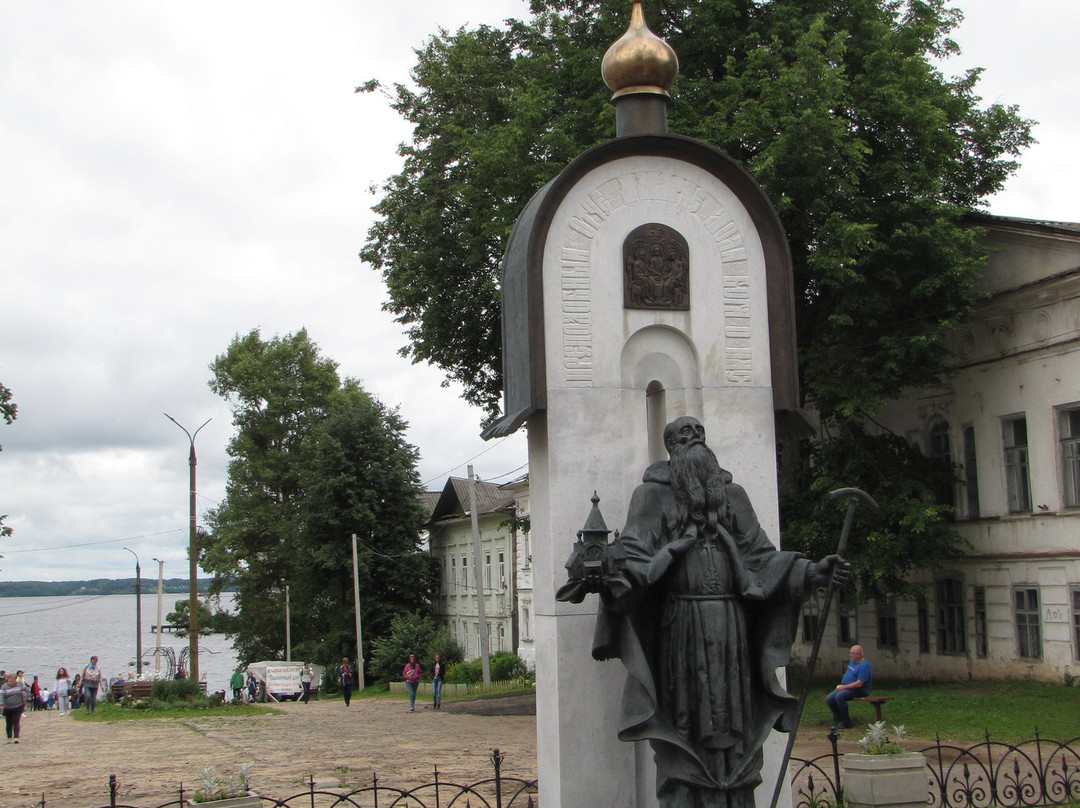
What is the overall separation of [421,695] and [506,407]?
29215 millimetres

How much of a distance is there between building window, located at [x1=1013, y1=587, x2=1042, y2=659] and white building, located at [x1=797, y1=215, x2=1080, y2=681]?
3cm

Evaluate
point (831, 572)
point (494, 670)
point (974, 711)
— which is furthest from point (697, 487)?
point (494, 670)

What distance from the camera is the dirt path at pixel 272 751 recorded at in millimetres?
14594

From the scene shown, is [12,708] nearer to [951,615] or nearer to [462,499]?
[951,615]

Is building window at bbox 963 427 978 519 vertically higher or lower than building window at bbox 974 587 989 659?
higher

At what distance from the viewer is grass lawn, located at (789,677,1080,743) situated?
16.7 metres

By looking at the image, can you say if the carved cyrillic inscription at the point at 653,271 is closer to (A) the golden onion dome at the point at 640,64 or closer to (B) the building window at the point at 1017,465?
(A) the golden onion dome at the point at 640,64

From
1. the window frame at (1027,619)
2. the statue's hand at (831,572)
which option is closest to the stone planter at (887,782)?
the statue's hand at (831,572)

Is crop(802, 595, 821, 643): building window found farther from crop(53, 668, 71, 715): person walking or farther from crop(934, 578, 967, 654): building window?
crop(53, 668, 71, 715): person walking

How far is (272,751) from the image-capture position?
1891 cm

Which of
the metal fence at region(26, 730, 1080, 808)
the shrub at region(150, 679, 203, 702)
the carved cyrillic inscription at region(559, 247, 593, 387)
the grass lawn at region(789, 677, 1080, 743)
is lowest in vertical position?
the shrub at region(150, 679, 203, 702)

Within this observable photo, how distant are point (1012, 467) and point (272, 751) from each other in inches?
602

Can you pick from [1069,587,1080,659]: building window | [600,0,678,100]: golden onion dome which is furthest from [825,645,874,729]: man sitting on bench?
[600,0,678,100]: golden onion dome

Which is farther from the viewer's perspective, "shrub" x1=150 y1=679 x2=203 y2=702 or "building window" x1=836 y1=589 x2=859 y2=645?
"shrub" x1=150 y1=679 x2=203 y2=702
